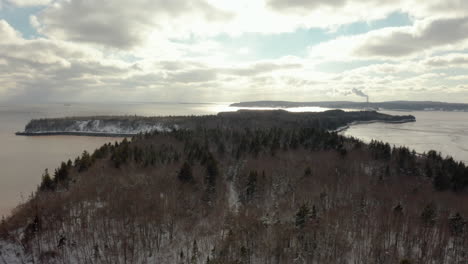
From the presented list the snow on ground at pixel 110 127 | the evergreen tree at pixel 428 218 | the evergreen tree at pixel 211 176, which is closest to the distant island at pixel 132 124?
the snow on ground at pixel 110 127

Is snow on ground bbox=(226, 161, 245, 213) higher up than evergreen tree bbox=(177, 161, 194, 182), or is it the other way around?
evergreen tree bbox=(177, 161, 194, 182)

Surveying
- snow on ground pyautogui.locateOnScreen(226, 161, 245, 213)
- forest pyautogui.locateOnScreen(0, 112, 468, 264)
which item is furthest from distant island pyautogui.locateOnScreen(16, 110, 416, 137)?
forest pyautogui.locateOnScreen(0, 112, 468, 264)

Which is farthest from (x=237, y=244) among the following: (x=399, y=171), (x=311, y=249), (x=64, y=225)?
(x=399, y=171)

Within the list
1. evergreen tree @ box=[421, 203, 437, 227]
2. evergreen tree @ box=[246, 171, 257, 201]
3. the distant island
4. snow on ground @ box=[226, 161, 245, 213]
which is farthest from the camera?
the distant island

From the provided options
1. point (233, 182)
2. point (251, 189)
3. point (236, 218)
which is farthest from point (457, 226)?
point (233, 182)

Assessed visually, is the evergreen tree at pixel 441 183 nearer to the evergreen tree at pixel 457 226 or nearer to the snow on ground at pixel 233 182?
the evergreen tree at pixel 457 226

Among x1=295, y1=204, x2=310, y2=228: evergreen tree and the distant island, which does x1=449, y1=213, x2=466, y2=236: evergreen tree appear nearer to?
x1=295, y1=204, x2=310, y2=228: evergreen tree

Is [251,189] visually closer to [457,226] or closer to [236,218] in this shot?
[236,218]

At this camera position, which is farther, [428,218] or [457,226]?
[428,218]
